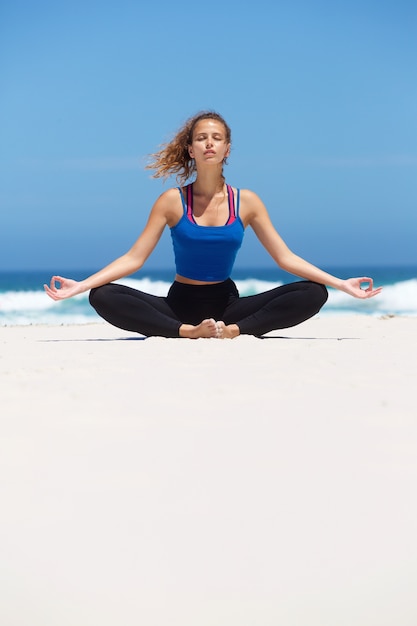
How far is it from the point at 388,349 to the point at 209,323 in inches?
43.9

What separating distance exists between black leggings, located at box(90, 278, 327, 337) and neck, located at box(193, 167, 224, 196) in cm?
62

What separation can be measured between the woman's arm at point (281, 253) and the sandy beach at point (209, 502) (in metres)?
1.71

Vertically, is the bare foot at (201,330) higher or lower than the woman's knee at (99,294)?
lower

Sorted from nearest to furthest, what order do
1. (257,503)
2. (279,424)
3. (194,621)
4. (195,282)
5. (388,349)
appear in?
1. (194,621)
2. (257,503)
3. (279,424)
4. (388,349)
5. (195,282)

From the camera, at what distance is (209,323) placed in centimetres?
504

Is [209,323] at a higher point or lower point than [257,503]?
lower

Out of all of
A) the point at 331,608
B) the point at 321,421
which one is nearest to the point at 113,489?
the point at 331,608

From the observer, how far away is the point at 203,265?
5.23 metres

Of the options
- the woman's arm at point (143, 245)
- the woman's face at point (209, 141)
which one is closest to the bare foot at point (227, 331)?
the woman's arm at point (143, 245)

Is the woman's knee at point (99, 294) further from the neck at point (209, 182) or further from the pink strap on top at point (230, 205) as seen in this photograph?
the neck at point (209, 182)

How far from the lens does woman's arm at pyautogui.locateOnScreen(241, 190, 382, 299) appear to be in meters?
5.18

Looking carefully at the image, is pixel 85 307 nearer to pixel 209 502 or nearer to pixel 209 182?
pixel 209 182

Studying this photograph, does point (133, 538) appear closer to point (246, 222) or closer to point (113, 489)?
point (113, 489)

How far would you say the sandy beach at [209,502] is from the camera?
1.65m
